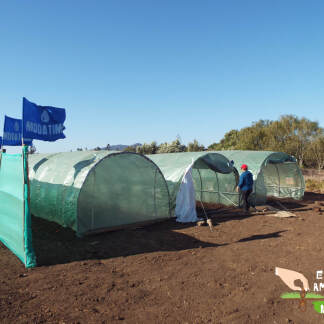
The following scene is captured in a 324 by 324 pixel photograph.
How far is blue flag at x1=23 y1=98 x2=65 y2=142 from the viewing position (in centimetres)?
694

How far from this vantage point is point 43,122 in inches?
292

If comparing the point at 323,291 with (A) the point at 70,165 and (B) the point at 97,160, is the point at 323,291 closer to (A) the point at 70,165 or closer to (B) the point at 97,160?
(B) the point at 97,160

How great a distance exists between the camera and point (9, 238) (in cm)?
699

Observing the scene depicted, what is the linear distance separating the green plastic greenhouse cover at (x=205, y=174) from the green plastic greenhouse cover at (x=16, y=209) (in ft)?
20.8


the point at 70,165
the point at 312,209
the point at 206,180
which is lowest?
the point at 312,209

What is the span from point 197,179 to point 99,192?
7.90 metres

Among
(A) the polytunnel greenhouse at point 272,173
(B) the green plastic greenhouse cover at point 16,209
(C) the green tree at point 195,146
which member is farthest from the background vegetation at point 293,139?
(B) the green plastic greenhouse cover at point 16,209

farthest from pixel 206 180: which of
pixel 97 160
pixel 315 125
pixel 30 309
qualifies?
pixel 315 125

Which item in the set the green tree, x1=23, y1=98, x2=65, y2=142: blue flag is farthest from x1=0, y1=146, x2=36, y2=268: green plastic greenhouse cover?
the green tree

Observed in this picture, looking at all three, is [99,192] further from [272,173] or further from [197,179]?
[272,173]

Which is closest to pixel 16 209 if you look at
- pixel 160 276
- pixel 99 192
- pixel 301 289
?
pixel 99 192

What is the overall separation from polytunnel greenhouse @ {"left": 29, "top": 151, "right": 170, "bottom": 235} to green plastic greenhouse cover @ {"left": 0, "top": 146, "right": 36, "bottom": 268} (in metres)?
1.94

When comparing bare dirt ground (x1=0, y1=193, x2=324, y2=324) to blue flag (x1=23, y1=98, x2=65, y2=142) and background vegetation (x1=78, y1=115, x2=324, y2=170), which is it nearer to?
blue flag (x1=23, y1=98, x2=65, y2=142)

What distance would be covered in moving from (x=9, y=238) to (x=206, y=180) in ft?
35.3
